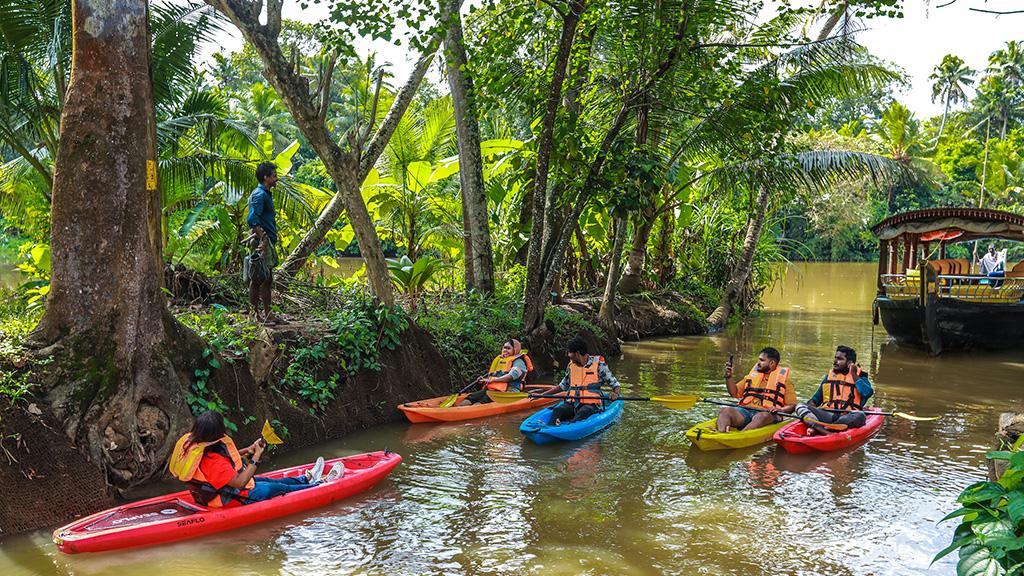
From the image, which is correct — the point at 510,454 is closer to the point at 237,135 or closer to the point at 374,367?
the point at 374,367

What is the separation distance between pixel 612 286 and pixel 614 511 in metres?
9.27

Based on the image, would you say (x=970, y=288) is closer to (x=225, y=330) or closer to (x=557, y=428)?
(x=557, y=428)

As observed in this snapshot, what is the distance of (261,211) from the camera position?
876 cm

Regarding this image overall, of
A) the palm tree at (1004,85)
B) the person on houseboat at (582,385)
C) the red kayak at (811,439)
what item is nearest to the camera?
the red kayak at (811,439)

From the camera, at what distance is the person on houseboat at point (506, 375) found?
35.3ft

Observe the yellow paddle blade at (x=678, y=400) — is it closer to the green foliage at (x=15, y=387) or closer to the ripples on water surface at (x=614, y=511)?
the ripples on water surface at (x=614, y=511)

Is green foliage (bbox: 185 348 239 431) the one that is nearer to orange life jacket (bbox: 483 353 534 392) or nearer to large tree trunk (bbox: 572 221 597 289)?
orange life jacket (bbox: 483 353 534 392)

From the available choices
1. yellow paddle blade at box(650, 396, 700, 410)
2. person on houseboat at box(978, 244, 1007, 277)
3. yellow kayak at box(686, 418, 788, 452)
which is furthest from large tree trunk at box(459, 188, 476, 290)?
person on houseboat at box(978, 244, 1007, 277)

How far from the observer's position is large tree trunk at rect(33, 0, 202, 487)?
6.80 meters

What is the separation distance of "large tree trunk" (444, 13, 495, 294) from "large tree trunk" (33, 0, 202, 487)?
253 inches

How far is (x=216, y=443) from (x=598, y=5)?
25.6ft

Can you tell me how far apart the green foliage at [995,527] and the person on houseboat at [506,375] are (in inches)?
273

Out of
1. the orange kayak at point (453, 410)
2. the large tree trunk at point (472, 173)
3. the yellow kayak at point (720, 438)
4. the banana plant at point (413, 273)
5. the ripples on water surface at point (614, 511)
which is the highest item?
the large tree trunk at point (472, 173)

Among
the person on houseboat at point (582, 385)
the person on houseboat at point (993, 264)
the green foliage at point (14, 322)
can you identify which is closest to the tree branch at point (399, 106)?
the person on houseboat at point (582, 385)
